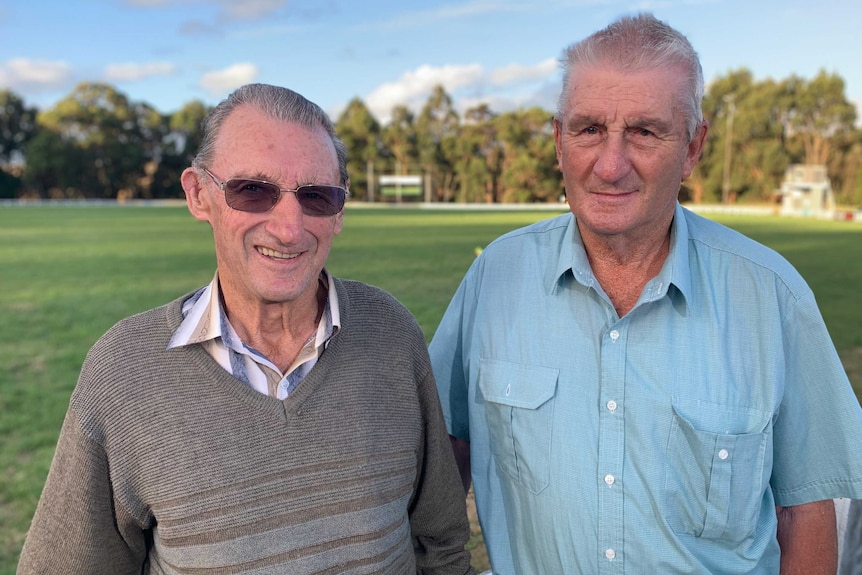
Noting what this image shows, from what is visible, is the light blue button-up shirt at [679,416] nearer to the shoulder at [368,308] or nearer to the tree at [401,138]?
the shoulder at [368,308]

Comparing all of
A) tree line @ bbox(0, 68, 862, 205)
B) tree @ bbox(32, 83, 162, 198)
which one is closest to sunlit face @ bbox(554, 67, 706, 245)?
tree line @ bbox(0, 68, 862, 205)

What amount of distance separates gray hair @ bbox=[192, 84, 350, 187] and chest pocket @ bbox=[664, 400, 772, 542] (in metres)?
1.30

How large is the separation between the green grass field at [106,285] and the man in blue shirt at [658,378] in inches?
129

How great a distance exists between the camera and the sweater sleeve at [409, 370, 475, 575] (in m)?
2.05

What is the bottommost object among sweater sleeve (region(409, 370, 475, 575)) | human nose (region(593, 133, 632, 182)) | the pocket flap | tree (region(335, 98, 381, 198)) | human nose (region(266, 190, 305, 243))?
sweater sleeve (region(409, 370, 475, 575))

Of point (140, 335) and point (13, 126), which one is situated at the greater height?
point (13, 126)

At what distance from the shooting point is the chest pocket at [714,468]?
1913 millimetres

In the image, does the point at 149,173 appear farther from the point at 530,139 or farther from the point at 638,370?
the point at 638,370

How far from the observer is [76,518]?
5.55ft

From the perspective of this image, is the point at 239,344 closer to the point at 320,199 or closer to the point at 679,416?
the point at 320,199

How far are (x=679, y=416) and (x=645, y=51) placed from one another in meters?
1.05

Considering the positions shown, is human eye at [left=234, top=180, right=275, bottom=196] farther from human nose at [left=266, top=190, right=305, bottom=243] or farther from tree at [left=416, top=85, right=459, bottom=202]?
tree at [left=416, top=85, right=459, bottom=202]

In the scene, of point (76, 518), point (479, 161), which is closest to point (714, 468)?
point (76, 518)

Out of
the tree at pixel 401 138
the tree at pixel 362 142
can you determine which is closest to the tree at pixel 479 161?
the tree at pixel 401 138
